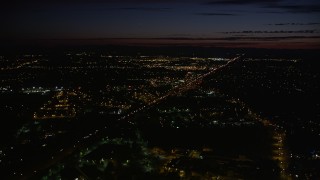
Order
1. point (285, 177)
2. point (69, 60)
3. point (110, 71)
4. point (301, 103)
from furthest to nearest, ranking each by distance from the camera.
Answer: point (69, 60) < point (110, 71) < point (301, 103) < point (285, 177)

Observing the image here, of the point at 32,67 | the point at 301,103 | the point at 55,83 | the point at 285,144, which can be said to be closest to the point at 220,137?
the point at 285,144

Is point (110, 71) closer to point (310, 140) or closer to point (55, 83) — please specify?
point (55, 83)

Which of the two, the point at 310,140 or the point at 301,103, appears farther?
the point at 301,103

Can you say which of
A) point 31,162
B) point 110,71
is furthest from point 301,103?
point 110,71

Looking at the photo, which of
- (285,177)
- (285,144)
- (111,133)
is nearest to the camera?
(285,177)

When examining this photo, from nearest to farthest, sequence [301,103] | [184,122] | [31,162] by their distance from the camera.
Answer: [31,162]
[184,122]
[301,103]

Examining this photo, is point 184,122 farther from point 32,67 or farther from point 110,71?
point 32,67

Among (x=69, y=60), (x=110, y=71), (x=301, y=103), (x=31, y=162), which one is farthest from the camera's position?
(x=69, y=60)

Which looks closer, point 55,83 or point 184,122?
point 184,122
